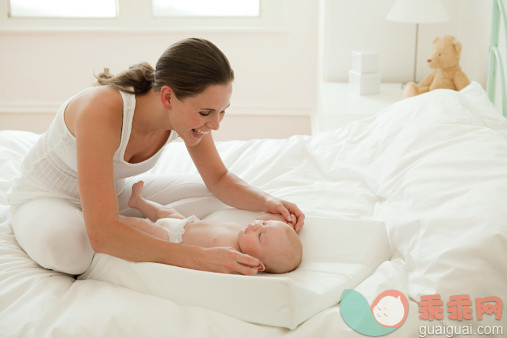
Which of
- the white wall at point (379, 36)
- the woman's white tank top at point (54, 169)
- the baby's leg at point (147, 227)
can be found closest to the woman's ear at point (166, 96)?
the woman's white tank top at point (54, 169)

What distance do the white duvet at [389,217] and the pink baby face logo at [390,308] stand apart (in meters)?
0.02

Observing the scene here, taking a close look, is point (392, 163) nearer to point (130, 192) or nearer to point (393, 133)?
point (393, 133)

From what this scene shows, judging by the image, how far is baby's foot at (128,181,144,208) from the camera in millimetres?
1724

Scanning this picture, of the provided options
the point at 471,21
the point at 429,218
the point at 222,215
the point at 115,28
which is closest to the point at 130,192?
the point at 222,215

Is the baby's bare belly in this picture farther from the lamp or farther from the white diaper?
the lamp

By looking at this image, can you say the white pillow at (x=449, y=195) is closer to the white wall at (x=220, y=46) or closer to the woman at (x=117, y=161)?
the woman at (x=117, y=161)

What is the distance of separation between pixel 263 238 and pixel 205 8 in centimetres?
283

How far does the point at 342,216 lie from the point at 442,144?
14.3 inches

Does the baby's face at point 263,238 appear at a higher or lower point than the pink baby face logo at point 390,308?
higher

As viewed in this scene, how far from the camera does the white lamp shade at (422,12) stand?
285 centimetres

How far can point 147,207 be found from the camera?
5.64 feet

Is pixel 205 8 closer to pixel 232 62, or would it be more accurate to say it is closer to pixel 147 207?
pixel 232 62

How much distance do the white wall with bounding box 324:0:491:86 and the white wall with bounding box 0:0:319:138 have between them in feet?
1.96

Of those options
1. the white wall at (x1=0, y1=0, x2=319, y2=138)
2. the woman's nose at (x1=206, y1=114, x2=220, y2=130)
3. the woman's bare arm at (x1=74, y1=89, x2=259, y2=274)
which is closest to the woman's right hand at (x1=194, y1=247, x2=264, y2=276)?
the woman's bare arm at (x1=74, y1=89, x2=259, y2=274)
